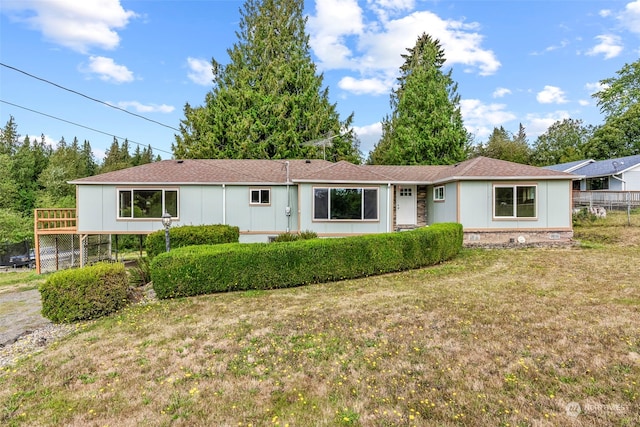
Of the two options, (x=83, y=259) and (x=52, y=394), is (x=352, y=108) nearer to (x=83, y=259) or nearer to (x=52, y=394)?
(x=83, y=259)

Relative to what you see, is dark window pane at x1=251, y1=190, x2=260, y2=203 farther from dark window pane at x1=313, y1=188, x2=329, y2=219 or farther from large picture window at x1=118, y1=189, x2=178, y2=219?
large picture window at x1=118, y1=189, x2=178, y2=219

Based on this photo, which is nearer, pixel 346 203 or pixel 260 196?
pixel 346 203

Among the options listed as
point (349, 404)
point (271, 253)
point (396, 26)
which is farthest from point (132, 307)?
point (396, 26)

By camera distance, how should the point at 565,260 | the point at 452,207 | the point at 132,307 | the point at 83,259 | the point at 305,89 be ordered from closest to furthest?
the point at 132,307, the point at 565,260, the point at 452,207, the point at 83,259, the point at 305,89

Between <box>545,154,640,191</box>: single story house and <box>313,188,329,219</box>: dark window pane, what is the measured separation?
58.6 ft

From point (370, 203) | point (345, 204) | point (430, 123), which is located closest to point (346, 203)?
point (345, 204)

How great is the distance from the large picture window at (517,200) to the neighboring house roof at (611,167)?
16.5 m

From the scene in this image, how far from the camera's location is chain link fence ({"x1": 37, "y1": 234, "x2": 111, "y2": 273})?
13.3 metres

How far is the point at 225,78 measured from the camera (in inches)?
950

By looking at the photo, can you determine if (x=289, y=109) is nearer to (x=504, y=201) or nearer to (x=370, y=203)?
(x=370, y=203)

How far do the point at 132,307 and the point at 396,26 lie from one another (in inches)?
773

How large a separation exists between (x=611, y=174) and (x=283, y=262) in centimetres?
2685

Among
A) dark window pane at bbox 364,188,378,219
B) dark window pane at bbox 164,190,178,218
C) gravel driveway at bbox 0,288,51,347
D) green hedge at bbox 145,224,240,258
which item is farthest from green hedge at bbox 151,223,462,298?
dark window pane at bbox 164,190,178,218

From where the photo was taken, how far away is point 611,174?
22.6 meters
